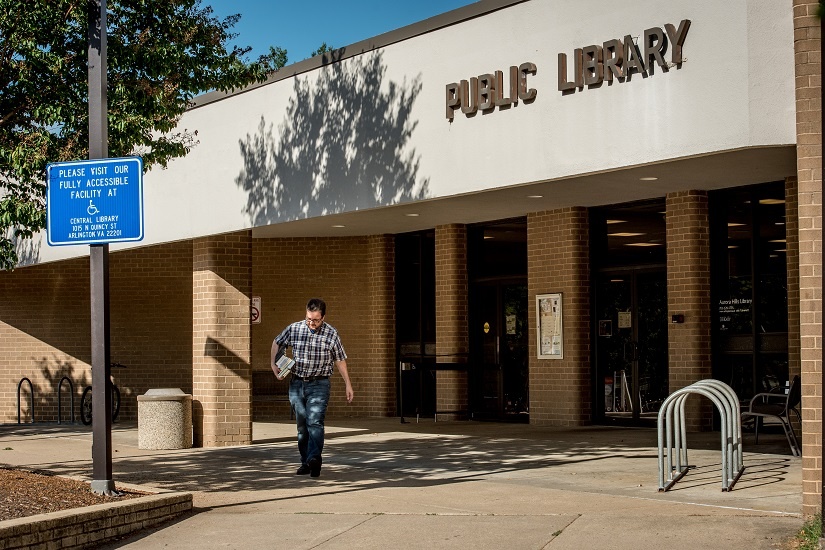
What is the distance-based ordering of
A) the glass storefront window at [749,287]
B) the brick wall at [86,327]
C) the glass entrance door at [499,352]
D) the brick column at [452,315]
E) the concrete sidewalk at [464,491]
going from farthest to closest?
the brick wall at [86,327], the brick column at [452,315], the glass entrance door at [499,352], the glass storefront window at [749,287], the concrete sidewalk at [464,491]

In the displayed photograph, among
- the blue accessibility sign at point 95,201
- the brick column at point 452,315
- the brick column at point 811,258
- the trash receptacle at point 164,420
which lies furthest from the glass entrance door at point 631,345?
the blue accessibility sign at point 95,201

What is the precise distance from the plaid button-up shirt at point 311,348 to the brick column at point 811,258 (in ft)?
15.7

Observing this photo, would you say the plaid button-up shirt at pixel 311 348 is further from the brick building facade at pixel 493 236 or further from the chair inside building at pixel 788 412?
the chair inside building at pixel 788 412

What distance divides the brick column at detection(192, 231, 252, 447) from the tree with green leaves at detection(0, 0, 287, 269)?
3995 mm

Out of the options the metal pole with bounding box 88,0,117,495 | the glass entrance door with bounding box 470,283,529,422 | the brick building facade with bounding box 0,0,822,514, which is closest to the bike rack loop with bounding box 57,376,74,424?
the brick building facade with bounding box 0,0,822,514

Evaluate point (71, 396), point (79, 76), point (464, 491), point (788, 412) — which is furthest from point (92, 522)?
point (71, 396)

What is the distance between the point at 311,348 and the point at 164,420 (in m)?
4.48

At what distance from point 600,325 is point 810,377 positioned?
941cm

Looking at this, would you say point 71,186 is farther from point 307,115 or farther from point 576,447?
point 576,447

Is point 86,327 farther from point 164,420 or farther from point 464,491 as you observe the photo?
point 464,491

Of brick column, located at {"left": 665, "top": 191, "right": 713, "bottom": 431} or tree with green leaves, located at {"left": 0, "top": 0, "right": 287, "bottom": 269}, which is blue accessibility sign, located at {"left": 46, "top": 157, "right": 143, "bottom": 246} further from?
brick column, located at {"left": 665, "top": 191, "right": 713, "bottom": 431}

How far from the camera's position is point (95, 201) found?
31.8ft

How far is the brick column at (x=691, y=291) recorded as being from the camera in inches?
643

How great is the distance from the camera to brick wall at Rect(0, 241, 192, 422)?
77.2ft
